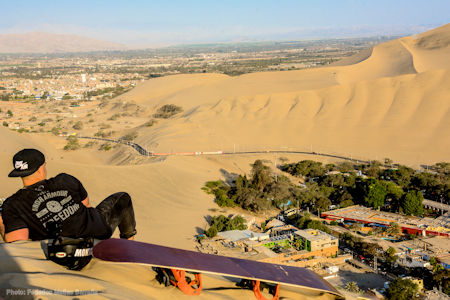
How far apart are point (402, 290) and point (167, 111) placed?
121 feet

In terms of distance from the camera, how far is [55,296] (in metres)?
2.61

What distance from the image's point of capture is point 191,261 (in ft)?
10.3

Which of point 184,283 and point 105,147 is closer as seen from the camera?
point 184,283

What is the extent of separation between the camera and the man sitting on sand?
2.92 metres

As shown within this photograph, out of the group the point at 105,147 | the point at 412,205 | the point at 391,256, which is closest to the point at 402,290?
the point at 391,256

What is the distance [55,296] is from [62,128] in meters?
36.7

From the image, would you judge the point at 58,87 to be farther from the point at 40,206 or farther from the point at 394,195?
the point at 40,206

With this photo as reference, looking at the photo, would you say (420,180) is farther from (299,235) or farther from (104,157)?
(104,157)

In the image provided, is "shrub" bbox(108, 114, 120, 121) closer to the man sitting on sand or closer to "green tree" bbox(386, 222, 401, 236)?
"green tree" bbox(386, 222, 401, 236)

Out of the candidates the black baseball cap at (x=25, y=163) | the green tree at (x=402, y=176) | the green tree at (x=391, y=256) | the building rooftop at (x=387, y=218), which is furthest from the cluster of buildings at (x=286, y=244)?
the black baseball cap at (x=25, y=163)

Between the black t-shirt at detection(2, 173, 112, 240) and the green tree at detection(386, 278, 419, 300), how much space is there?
8.72 m

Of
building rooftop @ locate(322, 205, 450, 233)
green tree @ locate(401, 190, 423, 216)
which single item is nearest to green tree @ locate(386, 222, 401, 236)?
building rooftop @ locate(322, 205, 450, 233)

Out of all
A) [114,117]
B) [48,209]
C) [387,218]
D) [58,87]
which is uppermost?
[48,209]

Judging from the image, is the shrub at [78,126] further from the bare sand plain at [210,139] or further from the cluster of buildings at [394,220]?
the cluster of buildings at [394,220]
